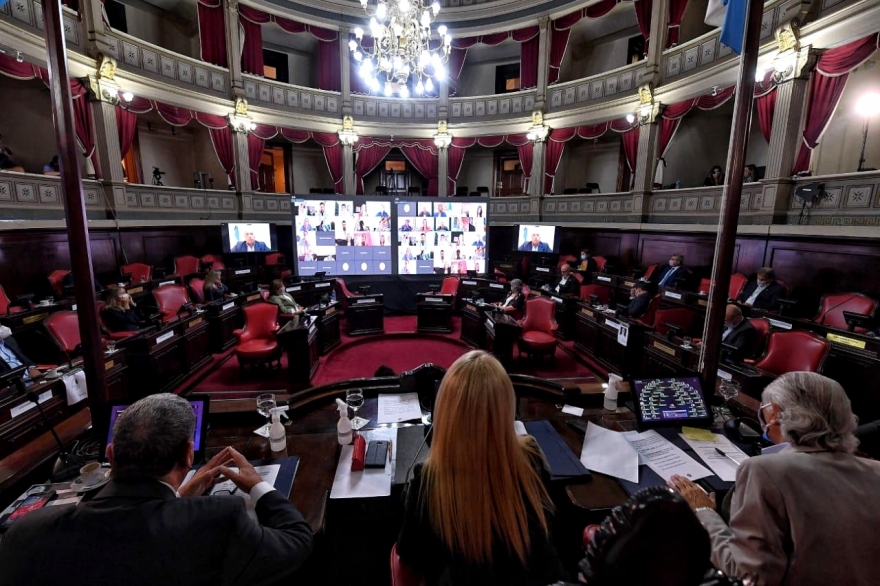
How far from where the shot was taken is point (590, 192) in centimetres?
1093

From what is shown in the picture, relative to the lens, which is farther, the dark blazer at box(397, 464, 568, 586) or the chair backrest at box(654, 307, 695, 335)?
the chair backrest at box(654, 307, 695, 335)

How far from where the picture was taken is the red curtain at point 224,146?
32.3 ft

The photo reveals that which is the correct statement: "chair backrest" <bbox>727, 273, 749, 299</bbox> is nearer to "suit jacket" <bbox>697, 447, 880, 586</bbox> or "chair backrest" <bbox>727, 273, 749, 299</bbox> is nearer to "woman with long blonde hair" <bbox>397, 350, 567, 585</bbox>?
"suit jacket" <bbox>697, 447, 880, 586</bbox>

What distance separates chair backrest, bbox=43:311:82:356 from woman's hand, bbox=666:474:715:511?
543 centimetres

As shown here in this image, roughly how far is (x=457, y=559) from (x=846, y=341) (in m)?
4.62

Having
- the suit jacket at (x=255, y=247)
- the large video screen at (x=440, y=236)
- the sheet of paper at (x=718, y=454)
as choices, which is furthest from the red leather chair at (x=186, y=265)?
the sheet of paper at (x=718, y=454)

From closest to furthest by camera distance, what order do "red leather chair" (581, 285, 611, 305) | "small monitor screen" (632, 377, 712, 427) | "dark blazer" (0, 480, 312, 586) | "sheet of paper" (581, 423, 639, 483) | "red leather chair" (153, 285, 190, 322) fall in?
"dark blazer" (0, 480, 312, 586) < "sheet of paper" (581, 423, 639, 483) < "small monitor screen" (632, 377, 712, 427) < "red leather chair" (153, 285, 190, 322) < "red leather chair" (581, 285, 611, 305)

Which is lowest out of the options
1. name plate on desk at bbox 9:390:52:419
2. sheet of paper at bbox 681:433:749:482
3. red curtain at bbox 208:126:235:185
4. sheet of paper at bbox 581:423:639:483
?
name plate on desk at bbox 9:390:52:419

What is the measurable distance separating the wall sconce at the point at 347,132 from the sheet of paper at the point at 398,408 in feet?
34.3

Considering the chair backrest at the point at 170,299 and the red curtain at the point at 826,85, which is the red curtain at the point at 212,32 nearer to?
the chair backrest at the point at 170,299

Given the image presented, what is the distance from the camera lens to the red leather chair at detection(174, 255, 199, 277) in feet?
29.1

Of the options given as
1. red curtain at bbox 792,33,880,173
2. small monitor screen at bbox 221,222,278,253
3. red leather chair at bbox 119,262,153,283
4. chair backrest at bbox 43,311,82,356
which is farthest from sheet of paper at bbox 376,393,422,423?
small monitor screen at bbox 221,222,278,253

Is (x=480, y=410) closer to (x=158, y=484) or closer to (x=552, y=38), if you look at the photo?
(x=158, y=484)

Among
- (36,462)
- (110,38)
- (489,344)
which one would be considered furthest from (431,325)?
(110,38)
